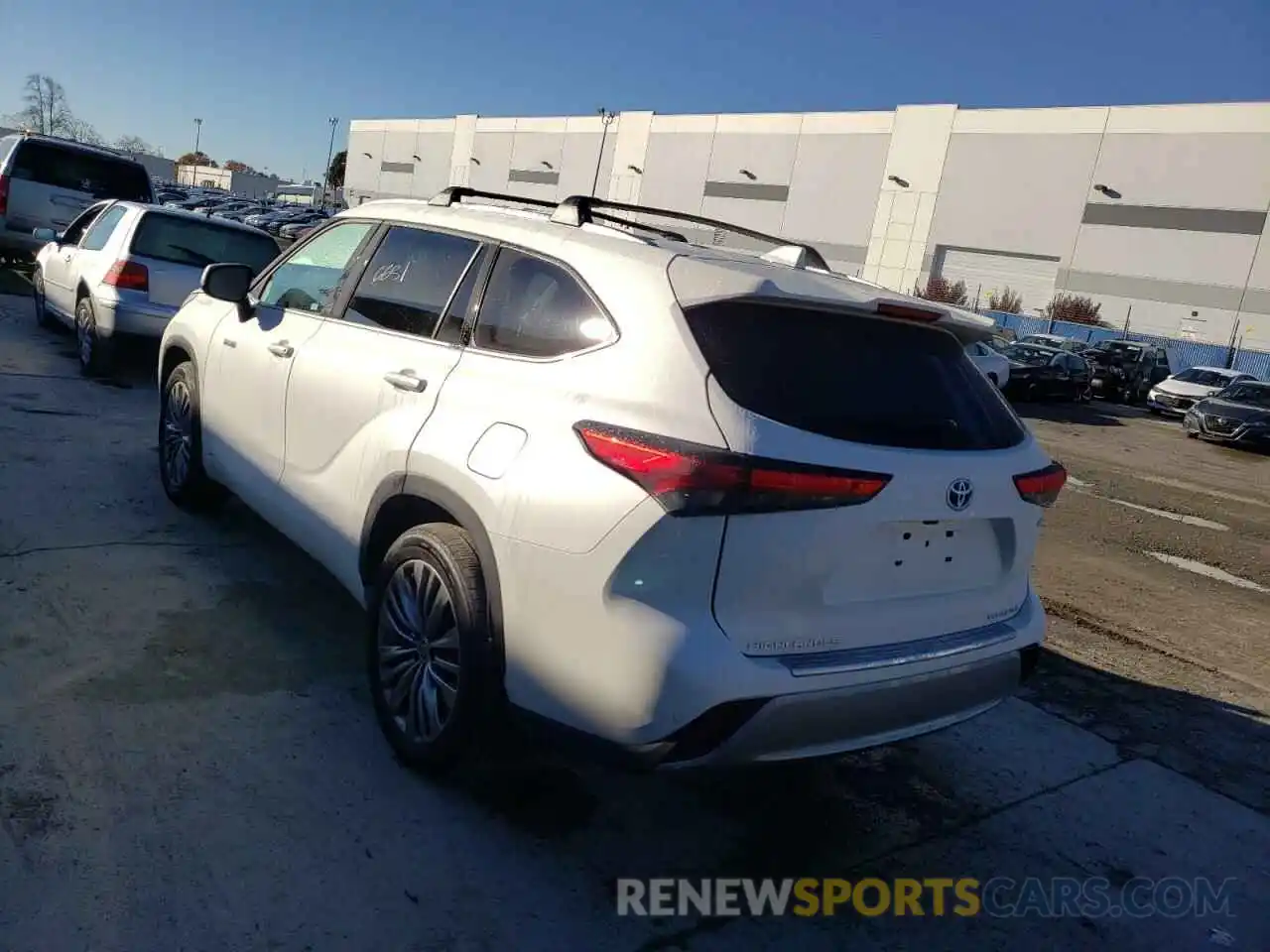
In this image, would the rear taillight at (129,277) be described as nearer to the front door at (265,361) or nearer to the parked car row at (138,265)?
the parked car row at (138,265)

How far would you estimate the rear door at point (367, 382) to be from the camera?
334 cm

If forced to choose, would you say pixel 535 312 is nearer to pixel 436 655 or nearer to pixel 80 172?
pixel 436 655

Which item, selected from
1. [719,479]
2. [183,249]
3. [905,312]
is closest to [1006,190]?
[183,249]

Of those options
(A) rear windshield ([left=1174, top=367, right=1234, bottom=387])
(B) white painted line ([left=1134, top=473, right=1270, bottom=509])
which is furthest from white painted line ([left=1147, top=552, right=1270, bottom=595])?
(A) rear windshield ([left=1174, top=367, right=1234, bottom=387])

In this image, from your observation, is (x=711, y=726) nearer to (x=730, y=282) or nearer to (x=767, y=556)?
(x=767, y=556)

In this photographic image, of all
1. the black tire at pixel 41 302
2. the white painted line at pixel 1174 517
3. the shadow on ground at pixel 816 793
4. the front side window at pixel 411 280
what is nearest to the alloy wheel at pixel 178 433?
the front side window at pixel 411 280

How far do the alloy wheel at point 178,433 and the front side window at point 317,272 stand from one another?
0.85 meters

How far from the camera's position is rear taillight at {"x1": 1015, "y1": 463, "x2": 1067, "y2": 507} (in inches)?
120

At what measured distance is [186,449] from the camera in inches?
203

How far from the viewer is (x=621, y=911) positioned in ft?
8.88

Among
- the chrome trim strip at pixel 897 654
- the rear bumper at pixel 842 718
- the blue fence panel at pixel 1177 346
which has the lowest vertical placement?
the rear bumper at pixel 842 718

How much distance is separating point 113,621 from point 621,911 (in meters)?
2.44

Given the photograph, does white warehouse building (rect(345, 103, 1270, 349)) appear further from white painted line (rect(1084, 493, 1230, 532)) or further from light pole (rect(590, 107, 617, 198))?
white painted line (rect(1084, 493, 1230, 532))

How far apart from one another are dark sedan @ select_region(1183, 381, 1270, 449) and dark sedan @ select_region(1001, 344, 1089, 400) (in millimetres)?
2930
